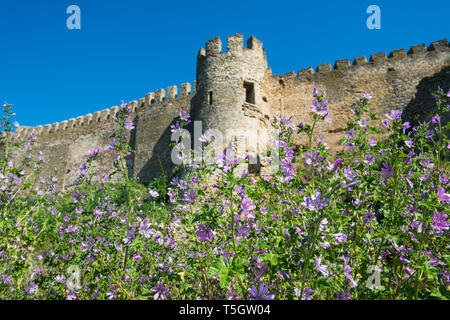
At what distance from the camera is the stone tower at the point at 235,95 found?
1125cm

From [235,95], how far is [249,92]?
127 centimetres

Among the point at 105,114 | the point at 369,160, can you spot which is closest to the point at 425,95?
the point at 369,160

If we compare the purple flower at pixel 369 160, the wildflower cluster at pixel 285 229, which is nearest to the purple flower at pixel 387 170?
the wildflower cluster at pixel 285 229

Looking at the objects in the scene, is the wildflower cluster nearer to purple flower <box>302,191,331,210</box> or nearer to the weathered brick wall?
purple flower <box>302,191,331,210</box>

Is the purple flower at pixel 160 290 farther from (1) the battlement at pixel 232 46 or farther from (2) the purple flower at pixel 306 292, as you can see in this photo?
(1) the battlement at pixel 232 46

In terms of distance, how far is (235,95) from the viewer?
11695mm

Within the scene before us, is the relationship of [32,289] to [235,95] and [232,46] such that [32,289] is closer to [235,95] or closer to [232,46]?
[235,95]

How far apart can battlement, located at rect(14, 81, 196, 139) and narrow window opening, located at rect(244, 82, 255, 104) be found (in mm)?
3899

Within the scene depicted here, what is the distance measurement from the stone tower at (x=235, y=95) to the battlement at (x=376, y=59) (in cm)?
324

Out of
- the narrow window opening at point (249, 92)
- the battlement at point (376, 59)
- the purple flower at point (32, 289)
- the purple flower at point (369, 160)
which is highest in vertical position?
the battlement at point (376, 59)
